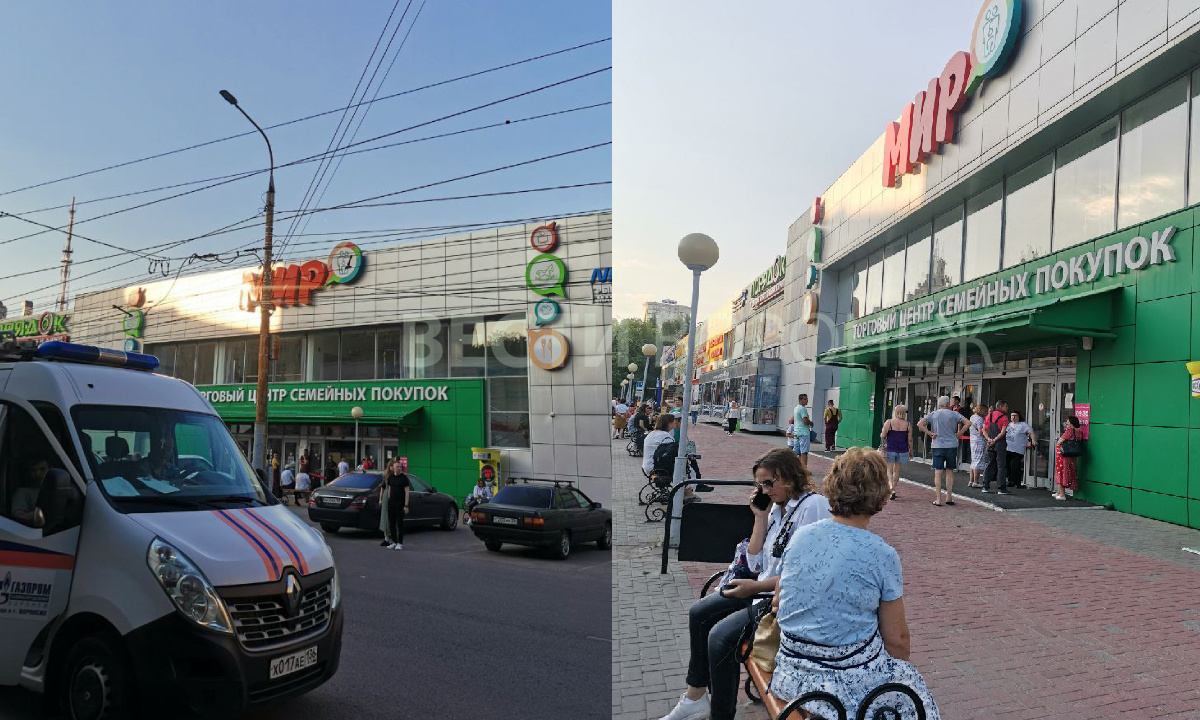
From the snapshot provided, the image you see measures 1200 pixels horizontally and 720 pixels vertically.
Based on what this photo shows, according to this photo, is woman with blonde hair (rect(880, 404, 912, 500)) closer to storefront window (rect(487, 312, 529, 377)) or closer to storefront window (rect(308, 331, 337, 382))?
storefront window (rect(487, 312, 529, 377))

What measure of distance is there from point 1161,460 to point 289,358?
10942mm

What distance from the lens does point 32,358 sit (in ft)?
11.9

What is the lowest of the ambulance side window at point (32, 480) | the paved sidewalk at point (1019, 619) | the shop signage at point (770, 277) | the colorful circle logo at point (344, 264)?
the paved sidewalk at point (1019, 619)

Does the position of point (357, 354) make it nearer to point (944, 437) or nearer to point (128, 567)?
point (128, 567)

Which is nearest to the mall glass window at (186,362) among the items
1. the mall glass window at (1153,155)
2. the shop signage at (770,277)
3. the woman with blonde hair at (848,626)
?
the woman with blonde hair at (848,626)

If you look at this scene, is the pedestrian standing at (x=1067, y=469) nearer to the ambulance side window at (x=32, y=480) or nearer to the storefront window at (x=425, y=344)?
the storefront window at (x=425, y=344)

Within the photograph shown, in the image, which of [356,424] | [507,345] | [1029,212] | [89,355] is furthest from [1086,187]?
[89,355]

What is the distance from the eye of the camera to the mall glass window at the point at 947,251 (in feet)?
64.5

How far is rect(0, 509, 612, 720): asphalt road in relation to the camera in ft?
13.4

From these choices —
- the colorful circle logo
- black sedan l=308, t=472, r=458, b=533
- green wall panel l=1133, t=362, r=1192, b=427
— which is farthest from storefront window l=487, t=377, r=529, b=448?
green wall panel l=1133, t=362, r=1192, b=427

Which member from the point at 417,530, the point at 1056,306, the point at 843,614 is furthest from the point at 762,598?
the point at 1056,306

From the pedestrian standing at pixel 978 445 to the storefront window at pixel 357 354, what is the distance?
9.76 metres

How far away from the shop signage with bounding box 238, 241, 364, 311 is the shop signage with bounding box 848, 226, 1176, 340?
34.2 feet

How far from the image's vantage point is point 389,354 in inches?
337
